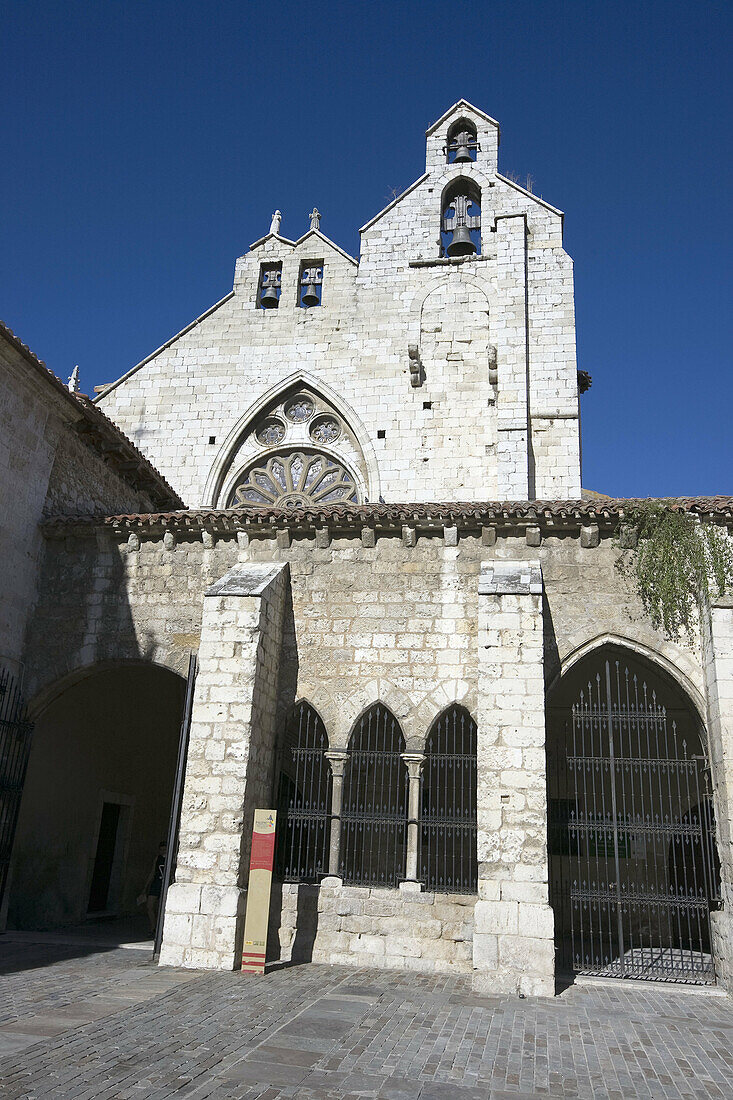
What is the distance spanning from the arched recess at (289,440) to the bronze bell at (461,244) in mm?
4056

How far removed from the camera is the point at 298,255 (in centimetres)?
1783

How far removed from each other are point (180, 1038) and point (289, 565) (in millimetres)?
5804

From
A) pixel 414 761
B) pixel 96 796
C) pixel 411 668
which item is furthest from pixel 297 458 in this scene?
pixel 414 761

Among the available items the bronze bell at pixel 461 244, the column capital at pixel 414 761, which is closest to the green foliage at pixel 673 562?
the column capital at pixel 414 761

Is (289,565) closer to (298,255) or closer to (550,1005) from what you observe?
(550,1005)

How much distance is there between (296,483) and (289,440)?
93 cm

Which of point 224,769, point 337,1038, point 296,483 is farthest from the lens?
point 296,483

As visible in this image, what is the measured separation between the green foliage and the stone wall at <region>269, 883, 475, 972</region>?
154 inches

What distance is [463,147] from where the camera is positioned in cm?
1788

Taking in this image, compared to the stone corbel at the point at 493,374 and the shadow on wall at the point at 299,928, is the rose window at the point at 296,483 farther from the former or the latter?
the shadow on wall at the point at 299,928

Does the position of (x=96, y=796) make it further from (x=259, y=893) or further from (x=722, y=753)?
(x=722, y=753)

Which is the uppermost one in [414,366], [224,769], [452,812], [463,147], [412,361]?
[463,147]

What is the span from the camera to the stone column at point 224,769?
7965 mm

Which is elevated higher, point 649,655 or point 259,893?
point 649,655
